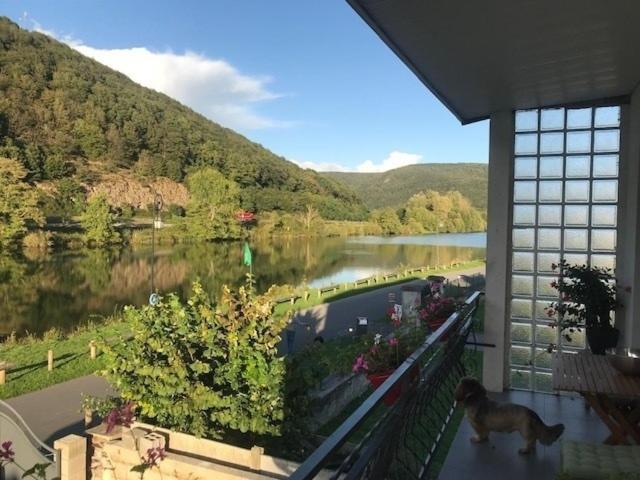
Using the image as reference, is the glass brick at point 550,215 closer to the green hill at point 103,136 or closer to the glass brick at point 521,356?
the glass brick at point 521,356

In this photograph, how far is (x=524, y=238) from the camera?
397cm

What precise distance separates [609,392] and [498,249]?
1634 mm

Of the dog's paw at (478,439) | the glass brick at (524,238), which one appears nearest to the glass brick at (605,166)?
the glass brick at (524,238)

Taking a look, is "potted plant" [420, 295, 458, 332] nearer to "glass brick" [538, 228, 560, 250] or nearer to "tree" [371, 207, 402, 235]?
"glass brick" [538, 228, 560, 250]

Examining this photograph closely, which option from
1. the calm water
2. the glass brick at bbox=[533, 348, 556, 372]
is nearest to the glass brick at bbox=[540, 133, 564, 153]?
the glass brick at bbox=[533, 348, 556, 372]

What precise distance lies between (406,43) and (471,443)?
2151 mm

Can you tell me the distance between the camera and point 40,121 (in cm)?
5284

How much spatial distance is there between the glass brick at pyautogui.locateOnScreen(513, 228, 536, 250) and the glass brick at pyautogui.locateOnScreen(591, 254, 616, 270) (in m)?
0.42

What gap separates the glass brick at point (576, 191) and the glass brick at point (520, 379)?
132cm

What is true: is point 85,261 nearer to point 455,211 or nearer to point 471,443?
point 471,443

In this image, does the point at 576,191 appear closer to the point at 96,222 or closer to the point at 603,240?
the point at 603,240

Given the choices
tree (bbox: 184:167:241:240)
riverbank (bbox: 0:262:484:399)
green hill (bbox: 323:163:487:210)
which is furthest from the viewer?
green hill (bbox: 323:163:487:210)

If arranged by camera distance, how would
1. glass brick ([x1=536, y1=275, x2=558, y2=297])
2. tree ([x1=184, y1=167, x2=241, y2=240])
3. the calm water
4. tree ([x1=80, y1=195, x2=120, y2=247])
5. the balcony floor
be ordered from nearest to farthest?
the balcony floor → glass brick ([x1=536, y1=275, x2=558, y2=297]) → the calm water → tree ([x1=80, y1=195, x2=120, y2=247]) → tree ([x1=184, y1=167, x2=241, y2=240])

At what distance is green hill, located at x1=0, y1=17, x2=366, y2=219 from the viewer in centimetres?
5069
